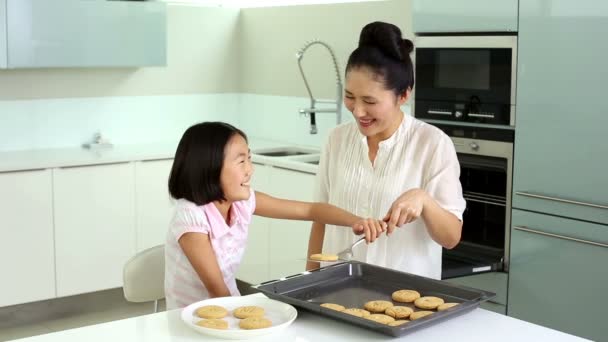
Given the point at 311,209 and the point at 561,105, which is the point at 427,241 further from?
the point at 561,105

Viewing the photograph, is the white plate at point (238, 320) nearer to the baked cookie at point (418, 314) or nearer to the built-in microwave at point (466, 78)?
the baked cookie at point (418, 314)

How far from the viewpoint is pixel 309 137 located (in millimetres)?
5160

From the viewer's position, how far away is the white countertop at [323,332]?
1.79m

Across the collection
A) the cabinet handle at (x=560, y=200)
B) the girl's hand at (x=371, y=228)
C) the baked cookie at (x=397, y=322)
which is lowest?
the baked cookie at (x=397, y=322)

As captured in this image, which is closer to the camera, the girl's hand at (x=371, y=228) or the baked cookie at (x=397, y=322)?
the baked cookie at (x=397, y=322)

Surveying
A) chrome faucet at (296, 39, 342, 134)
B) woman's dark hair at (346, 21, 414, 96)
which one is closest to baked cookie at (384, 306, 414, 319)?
woman's dark hair at (346, 21, 414, 96)

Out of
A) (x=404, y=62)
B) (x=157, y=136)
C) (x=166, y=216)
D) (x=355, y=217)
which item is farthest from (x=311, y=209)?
(x=157, y=136)

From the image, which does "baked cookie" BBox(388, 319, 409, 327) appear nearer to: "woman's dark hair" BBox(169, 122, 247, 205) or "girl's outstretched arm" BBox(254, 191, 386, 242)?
"girl's outstretched arm" BBox(254, 191, 386, 242)

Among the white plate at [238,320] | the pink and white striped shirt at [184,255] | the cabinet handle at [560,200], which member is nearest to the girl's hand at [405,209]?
the white plate at [238,320]

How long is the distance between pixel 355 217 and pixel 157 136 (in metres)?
3.21

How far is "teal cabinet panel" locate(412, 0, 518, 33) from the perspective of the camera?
334cm

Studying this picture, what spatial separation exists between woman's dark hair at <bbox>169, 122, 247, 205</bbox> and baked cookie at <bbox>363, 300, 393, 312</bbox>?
0.56 metres

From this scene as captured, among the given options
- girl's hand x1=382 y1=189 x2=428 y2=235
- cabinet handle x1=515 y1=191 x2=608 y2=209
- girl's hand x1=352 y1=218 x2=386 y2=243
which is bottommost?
cabinet handle x1=515 y1=191 x2=608 y2=209

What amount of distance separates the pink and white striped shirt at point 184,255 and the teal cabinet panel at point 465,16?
1.56m
